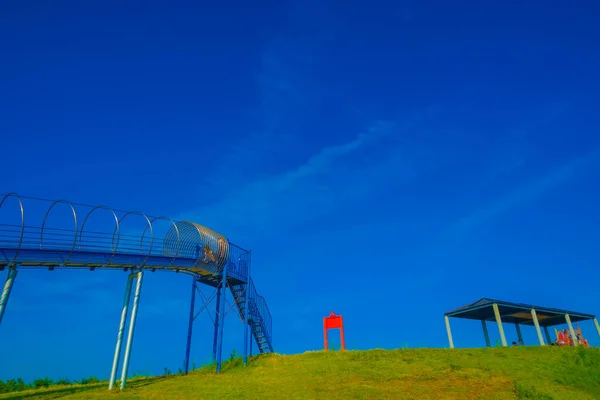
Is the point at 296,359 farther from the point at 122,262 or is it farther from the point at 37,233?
the point at 37,233

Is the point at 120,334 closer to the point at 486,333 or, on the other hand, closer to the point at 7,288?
the point at 7,288

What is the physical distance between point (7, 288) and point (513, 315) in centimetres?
3636

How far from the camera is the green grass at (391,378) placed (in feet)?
62.6

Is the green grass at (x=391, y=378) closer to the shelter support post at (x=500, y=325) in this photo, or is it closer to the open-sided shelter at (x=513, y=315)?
the shelter support post at (x=500, y=325)

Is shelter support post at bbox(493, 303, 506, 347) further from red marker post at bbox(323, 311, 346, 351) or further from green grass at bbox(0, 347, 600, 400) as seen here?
red marker post at bbox(323, 311, 346, 351)

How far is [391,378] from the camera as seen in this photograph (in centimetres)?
2169

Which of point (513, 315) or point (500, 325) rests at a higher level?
point (513, 315)

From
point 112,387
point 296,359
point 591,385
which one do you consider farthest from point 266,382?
point 591,385

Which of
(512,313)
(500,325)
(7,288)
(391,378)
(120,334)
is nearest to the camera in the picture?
(7,288)

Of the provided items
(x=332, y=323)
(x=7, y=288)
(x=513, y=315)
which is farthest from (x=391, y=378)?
(x=513, y=315)

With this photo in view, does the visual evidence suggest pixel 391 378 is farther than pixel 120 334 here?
No

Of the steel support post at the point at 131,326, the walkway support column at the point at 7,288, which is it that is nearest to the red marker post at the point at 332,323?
the steel support post at the point at 131,326

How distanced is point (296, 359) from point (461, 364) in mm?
10293

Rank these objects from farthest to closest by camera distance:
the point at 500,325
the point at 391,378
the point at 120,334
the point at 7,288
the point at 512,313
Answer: the point at 512,313, the point at 500,325, the point at 120,334, the point at 391,378, the point at 7,288
